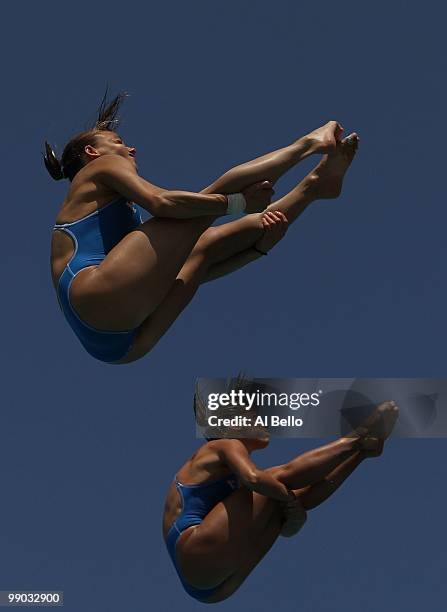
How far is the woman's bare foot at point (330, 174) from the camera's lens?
12.5m

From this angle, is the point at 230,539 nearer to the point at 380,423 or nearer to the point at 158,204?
the point at 380,423

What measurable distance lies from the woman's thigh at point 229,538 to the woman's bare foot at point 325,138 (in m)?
3.31

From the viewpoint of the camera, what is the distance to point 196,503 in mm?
13297

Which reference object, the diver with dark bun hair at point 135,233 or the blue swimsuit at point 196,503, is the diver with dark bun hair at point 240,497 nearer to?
the blue swimsuit at point 196,503

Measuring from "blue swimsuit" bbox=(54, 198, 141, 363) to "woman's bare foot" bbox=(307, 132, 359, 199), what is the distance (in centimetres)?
188

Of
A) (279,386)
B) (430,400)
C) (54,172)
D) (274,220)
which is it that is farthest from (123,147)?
(430,400)

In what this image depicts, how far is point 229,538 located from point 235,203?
332cm

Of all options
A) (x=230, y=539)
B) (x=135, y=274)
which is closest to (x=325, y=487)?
(x=230, y=539)

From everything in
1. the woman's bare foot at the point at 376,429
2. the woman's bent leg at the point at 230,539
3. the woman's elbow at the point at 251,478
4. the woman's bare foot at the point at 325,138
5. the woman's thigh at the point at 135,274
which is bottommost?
the woman's bent leg at the point at 230,539

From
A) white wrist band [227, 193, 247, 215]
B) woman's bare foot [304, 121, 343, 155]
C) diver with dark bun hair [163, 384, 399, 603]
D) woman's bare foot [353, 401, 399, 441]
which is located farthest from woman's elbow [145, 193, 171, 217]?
woman's bare foot [353, 401, 399, 441]

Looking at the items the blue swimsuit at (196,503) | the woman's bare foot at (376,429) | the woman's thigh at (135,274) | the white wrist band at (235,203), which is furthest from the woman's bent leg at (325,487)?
the white wrist band at (235,203)

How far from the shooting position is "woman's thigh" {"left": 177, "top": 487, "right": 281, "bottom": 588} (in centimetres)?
1290

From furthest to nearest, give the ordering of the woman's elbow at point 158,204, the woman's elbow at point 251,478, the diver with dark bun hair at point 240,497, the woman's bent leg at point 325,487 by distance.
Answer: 1. the woman's bent leg at point 325,487
2. the diver with dark bun hair at point 240,497
3. the woman's elbow at point 251,478
4. the woman's elbow at point 158,204

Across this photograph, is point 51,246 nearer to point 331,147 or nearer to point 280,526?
point 331,147
